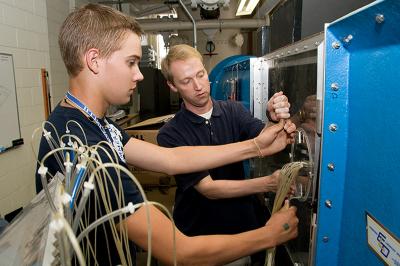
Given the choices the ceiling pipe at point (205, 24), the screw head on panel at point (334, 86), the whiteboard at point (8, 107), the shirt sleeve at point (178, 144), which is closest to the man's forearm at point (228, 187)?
the shirt sleeve at point (178, 144)

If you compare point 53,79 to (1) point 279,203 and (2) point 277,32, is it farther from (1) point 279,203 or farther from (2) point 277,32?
(1) point 279,203

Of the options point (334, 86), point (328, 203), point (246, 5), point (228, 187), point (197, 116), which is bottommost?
point (228, 187)

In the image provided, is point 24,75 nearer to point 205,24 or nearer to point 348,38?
point 205,24

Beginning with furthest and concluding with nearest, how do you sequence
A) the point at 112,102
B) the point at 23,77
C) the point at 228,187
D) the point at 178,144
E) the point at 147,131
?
the point at 147,131
the point at 23,77
the point at 178,144
the point at 228,187
the point at 112,102

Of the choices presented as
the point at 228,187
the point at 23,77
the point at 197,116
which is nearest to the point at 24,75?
the point at 23,77

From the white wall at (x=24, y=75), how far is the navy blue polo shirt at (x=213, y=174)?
4.23 ft

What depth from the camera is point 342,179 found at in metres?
0.70

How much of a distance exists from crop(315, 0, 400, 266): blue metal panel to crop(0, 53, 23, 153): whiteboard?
2182 mm

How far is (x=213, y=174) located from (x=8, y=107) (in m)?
1.66

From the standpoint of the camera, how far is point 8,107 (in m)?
2.23

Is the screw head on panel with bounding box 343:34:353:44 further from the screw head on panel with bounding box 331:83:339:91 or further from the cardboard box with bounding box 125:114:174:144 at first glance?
the cardboard box with bounding box 125:114:174:144

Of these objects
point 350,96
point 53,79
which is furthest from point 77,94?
point 53,79

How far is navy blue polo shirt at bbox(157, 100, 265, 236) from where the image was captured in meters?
1.44

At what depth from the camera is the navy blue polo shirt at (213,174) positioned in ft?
4.72
